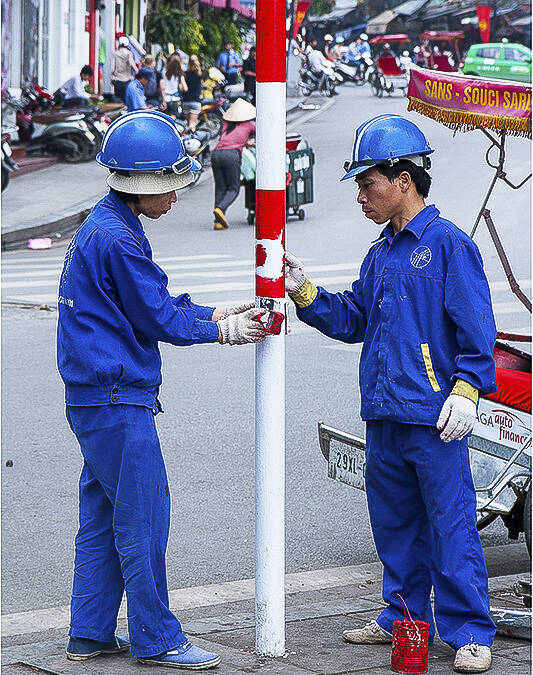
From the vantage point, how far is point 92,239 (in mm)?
4008

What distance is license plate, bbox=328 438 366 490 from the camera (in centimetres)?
555

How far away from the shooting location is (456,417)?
3992 mm

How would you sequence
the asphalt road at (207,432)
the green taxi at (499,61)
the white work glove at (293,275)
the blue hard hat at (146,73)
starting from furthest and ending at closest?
the green taxi at (499,61), the blue hard hat at (146,73), the asphalt road at (207,432), the white work glove at (293,275)

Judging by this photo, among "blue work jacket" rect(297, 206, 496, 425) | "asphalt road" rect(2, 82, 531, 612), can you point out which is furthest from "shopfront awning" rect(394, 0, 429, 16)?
"blue work jacket" rect(297, 206, 496, 425)

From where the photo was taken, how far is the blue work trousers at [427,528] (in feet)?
13.6

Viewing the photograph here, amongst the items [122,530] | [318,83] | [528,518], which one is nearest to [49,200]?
[528,518]

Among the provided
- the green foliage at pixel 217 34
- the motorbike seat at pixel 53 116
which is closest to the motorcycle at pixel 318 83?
the green foliage at pixel 217 34

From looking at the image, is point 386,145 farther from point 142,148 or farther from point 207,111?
point 207,111

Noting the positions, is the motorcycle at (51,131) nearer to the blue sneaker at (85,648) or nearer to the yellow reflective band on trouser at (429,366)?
the blue sneaker at (85,648)

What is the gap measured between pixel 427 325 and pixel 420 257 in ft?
0.77

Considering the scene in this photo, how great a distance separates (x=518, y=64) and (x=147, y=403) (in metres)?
38.9

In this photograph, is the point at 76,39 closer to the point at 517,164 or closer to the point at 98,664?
the point at 517,164

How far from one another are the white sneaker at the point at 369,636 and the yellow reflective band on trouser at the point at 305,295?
3.88 feet

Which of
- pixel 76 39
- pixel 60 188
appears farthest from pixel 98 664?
pixel 76 39
